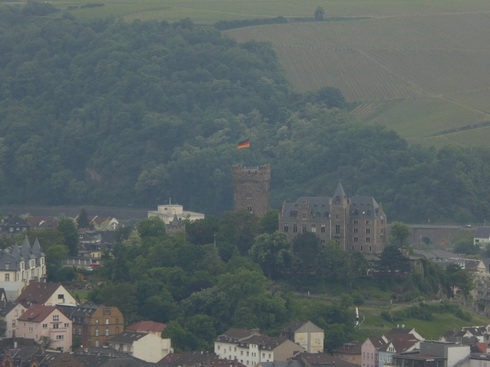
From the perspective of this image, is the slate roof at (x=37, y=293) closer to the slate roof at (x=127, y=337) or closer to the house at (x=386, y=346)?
the slate roof at (x=127, y=337)

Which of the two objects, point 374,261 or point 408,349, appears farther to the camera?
point 374,261

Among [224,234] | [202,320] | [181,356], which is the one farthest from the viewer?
[224,234]

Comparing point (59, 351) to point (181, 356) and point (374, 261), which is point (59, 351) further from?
point (374, 261)

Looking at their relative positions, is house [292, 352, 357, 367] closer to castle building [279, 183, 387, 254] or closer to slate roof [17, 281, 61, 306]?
slate roof [17, 281, 61, 306]

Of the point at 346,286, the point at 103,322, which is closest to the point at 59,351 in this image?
the point at 103,322

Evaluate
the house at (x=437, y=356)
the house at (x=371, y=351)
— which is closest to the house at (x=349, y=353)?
the house at (x=371, y=351)
